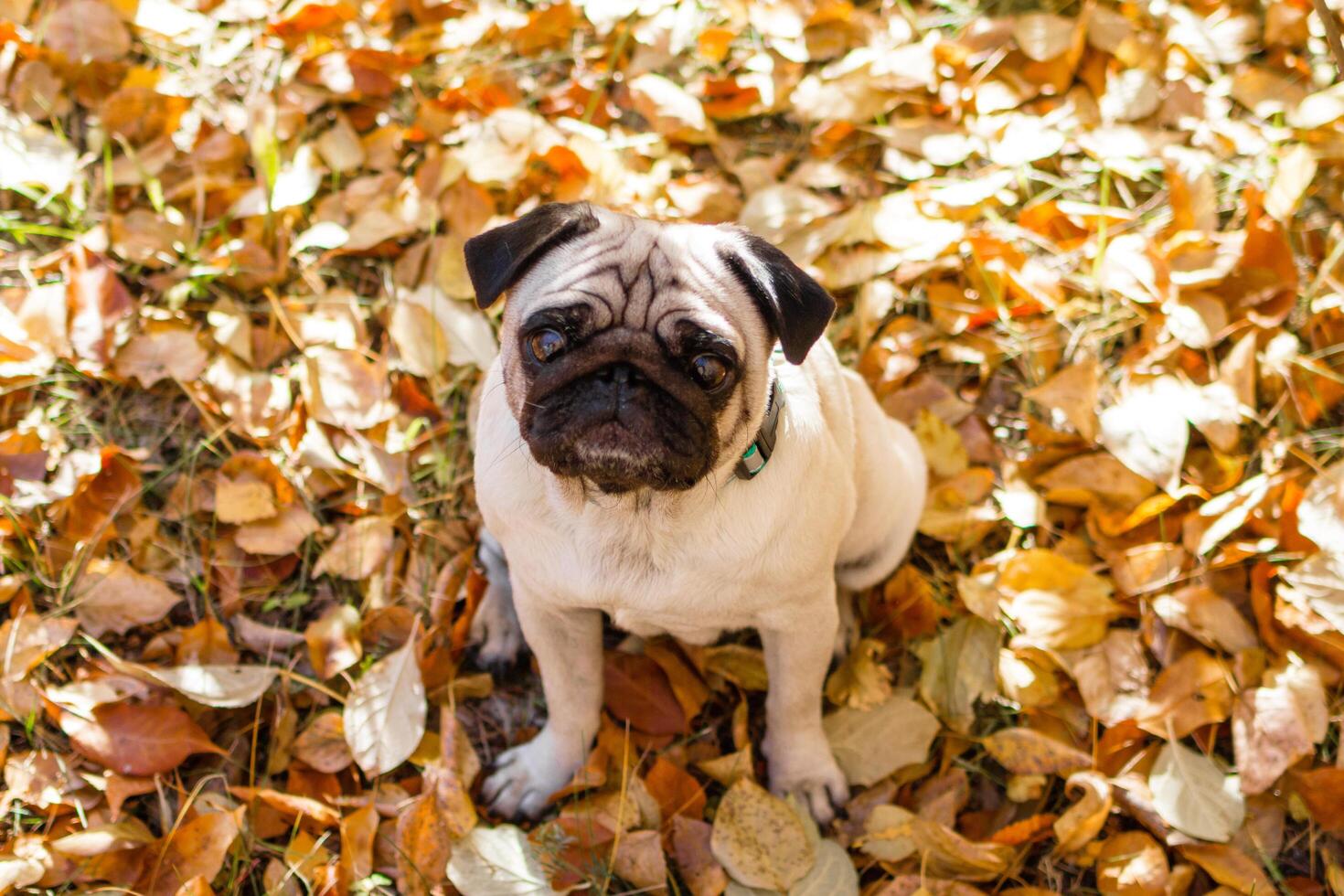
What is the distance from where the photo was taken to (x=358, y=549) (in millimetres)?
3719

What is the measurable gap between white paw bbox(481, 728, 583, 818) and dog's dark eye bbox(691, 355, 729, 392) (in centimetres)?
146

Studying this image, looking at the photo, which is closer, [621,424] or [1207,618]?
[621,424]

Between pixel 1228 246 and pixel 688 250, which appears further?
pixel 1228 246

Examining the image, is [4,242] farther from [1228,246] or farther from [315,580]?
[1228,246]

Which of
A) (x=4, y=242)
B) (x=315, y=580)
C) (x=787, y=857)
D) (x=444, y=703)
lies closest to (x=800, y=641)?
(x=787, y=857)

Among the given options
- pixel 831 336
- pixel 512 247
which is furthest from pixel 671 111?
pixel 512 247

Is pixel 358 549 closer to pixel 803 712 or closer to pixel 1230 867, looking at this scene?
pixel 803 712

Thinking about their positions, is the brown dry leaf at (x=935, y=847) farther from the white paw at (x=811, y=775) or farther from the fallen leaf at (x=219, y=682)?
the fallen leaf at (x=219, y=682)

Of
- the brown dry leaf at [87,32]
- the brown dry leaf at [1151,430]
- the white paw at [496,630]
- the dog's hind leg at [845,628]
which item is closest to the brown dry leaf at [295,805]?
the white paw at [496,630]

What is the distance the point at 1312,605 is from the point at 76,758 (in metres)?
3.93

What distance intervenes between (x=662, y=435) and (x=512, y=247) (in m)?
0.63

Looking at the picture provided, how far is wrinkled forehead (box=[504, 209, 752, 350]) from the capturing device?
2482 mm

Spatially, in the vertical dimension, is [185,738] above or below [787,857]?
above

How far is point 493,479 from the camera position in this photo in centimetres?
273
